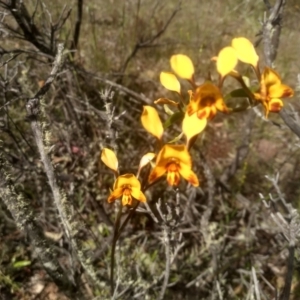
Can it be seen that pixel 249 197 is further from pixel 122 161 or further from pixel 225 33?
pixel 225 33

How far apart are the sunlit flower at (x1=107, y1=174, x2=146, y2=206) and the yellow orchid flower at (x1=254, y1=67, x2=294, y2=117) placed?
299 mm

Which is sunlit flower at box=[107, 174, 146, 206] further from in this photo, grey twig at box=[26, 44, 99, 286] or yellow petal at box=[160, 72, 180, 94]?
grey twig at box=[26, 44, 99, 286]

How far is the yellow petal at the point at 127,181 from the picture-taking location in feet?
3.04

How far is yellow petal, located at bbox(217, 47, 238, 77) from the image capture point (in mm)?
780

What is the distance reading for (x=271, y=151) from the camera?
9.25ft

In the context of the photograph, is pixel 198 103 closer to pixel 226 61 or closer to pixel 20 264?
pixel 226 61

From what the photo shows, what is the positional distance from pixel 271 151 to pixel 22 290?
5.53ft

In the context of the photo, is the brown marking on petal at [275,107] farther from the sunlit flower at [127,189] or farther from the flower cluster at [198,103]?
the sunlit flower at [127,189]

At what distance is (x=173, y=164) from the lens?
85 cm

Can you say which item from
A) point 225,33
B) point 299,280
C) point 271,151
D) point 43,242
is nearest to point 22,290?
point 43,242

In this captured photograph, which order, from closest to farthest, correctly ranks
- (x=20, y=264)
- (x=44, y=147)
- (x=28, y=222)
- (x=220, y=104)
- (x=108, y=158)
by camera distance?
(x=220, y=104), (x=108, y=158), (x=44, y=147), (x=28, y=222), (x=20, y=264)

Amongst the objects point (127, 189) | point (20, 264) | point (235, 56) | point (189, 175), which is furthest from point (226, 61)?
point (20, 264)

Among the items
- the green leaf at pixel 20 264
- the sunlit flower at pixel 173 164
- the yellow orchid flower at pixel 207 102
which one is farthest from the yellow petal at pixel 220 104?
the green leaf at pixel 20 264

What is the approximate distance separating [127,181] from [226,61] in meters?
0.32
